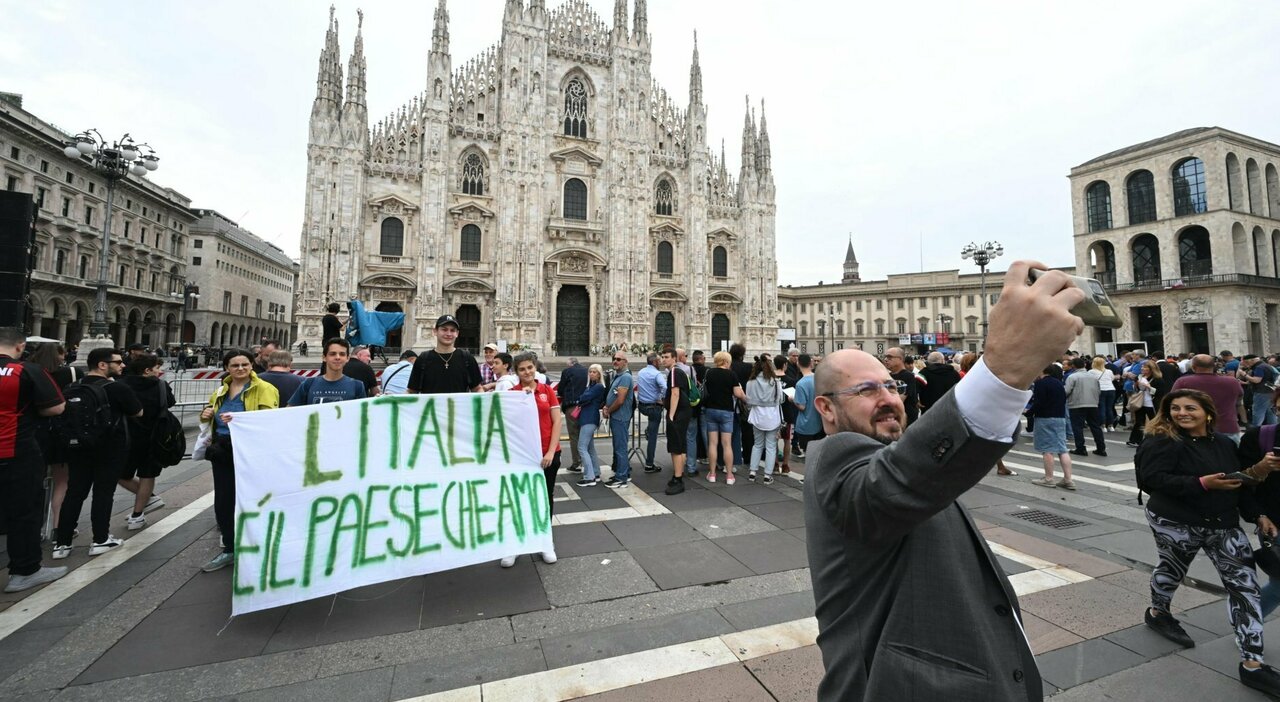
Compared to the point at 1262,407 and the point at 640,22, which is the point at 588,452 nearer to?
the point at 1262,407

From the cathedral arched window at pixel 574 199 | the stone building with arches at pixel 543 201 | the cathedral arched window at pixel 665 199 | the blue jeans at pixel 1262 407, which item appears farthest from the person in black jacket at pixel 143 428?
the cathedral arched window at pixel 665 199

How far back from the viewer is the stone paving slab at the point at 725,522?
536 cm

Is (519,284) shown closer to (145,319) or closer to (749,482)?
(749,482)

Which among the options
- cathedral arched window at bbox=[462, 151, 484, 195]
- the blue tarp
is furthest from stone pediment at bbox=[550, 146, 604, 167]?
the blue tarp

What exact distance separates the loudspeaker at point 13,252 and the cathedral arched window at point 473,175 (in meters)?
21.1

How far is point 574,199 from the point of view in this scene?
29.5 m

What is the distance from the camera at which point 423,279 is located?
84.6 feet

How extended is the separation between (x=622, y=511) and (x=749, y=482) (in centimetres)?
229

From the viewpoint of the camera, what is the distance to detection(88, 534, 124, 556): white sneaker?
15.6 feet

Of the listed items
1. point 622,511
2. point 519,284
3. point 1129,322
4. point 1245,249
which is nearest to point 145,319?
point 519,284

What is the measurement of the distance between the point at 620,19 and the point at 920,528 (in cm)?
3475

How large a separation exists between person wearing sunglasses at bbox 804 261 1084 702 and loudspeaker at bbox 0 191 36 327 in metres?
10.8

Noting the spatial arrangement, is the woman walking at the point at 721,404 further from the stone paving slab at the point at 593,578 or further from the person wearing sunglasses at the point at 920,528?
the person wearing sunglasses at the point at 920,528

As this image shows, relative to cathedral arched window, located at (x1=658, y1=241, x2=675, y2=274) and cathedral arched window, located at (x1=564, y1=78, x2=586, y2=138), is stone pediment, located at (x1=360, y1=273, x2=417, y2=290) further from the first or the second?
cathedral arched window, located at (x1=658, y1=241, x2=675, y2=274)
